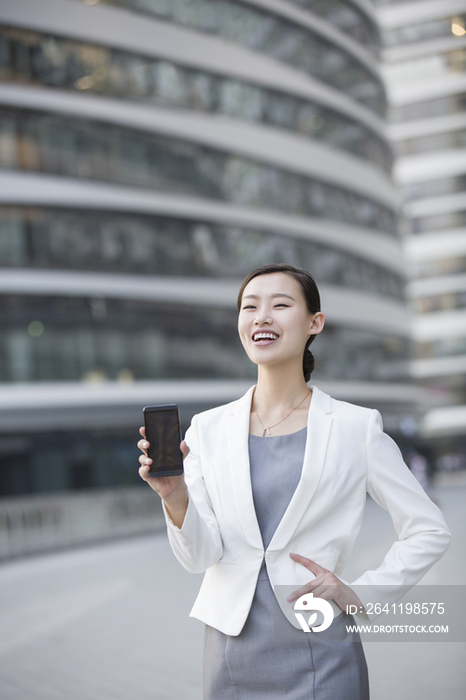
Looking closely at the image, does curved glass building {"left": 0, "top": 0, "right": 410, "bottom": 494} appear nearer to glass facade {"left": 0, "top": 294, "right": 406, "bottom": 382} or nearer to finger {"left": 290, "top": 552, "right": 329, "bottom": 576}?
glass facade {"left": 0, "top": 294, "right": 406, "bottom": 382}

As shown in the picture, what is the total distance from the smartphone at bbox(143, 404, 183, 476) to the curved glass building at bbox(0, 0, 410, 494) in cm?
2358

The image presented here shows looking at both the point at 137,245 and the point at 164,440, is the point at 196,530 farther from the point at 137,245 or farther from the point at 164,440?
the point at 137,245

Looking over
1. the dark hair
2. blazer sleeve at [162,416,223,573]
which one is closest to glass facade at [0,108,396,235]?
the dark hair

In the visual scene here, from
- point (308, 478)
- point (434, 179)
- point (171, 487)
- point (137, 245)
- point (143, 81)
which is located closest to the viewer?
point (171, 487)

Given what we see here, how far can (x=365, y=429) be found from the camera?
2693 mm

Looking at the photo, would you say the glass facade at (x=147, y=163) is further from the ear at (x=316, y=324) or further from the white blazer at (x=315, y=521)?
the white blazer at (x=315, y=521)

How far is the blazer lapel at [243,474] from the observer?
2598 millimetres

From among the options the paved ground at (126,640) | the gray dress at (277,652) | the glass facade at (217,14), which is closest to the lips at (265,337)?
the gray dress at (277,652)

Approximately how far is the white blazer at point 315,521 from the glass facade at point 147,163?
25.0 m

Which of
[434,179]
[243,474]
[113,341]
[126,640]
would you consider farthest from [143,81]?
[434,179]

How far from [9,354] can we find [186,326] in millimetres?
6545

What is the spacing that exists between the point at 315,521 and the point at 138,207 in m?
26.1

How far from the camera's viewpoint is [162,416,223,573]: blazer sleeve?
8.24 feet

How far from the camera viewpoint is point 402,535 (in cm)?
264
